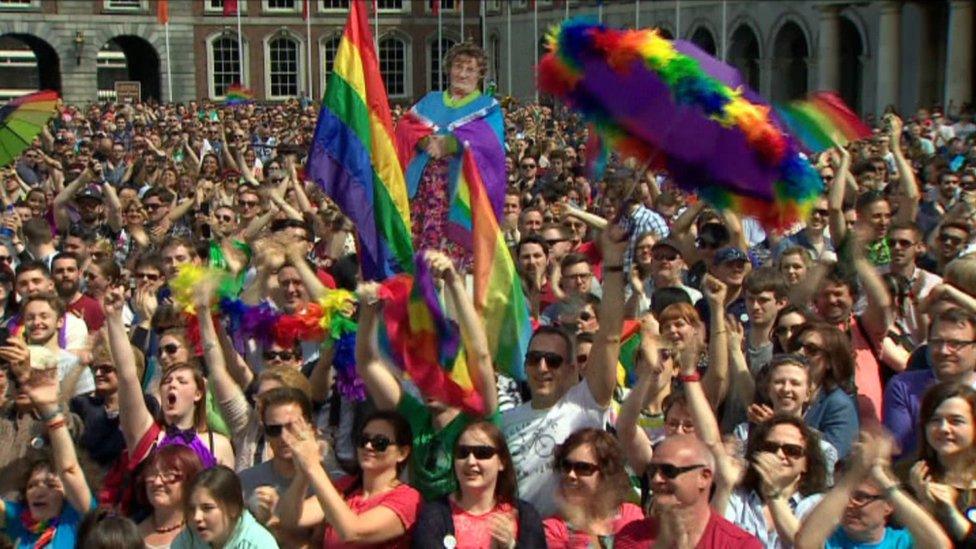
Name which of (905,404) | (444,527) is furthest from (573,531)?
(905,404)

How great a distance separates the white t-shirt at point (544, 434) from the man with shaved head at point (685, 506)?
2.53ft

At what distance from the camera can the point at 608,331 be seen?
5.21 m

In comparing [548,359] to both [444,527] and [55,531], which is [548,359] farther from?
[55,531]

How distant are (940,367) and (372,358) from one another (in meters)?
2.19

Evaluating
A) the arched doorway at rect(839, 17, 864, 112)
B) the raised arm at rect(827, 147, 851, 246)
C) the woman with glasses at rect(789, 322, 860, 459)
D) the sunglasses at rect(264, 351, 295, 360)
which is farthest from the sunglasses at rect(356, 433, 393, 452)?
the arched doorway at rect(839, 17, 864, 112)

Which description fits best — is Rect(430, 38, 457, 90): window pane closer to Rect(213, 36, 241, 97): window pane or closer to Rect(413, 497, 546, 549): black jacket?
Rect(213, 36, 241, 97): window pane

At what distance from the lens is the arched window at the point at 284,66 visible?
55688mm

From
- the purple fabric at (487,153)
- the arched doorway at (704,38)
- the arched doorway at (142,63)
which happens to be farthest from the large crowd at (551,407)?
the arched doorway at (142,63)

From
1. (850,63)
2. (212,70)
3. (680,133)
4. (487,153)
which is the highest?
(212,70)

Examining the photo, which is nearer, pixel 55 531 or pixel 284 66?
pixel 55 531

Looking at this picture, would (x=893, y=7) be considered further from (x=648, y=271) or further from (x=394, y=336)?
(x=394, y=336)

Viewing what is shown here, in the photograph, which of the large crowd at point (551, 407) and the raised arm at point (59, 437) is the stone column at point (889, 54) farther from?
the raised arm at point (59, 437)

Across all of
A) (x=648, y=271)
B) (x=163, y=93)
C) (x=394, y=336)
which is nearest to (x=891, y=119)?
(x=648, y=271)

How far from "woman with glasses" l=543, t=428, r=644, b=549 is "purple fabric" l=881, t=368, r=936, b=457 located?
1.46 meters
